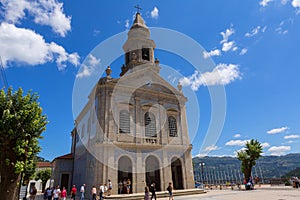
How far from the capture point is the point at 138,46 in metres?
28.7

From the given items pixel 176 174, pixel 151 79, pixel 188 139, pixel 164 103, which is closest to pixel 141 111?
pixel 164 103

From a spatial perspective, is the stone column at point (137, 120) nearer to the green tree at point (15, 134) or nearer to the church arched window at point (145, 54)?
the church arched window at point (145, 54)

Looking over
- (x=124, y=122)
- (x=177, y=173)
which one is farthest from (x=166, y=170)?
A: (x=124, y=122)

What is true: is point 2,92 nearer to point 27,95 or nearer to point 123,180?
point 27,95

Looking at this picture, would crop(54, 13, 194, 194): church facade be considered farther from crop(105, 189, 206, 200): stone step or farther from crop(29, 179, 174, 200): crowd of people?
crop(105, 189, 206, 200): stone step

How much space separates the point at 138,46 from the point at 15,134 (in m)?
20.8

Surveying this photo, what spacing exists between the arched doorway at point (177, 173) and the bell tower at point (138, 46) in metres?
13.5

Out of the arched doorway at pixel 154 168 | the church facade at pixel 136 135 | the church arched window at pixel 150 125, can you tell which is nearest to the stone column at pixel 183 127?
the church facade at pixel 136 135

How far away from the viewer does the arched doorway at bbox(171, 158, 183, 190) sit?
2320 cm

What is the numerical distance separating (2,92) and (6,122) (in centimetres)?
183

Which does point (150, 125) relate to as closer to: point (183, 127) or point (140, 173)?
point (183, 127)

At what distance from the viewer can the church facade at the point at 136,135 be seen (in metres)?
19.8

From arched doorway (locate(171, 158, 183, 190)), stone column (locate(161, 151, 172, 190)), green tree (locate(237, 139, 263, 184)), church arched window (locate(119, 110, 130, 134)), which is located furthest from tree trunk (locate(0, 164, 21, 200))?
green tree (locate(237, 139, 263, 184))

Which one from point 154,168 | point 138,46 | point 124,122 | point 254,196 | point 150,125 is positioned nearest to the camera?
point 254,196
